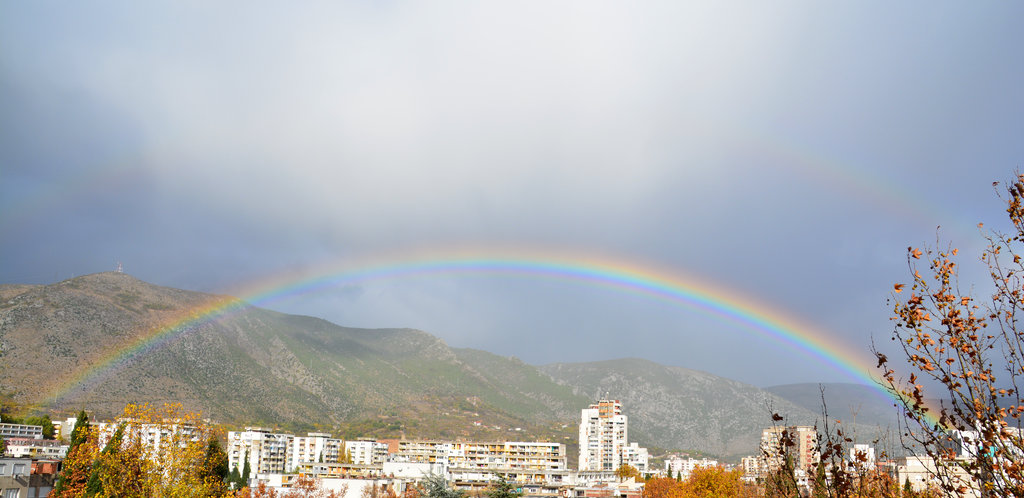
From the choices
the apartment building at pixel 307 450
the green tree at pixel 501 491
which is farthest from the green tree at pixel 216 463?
the apartment building at pixel 307 450

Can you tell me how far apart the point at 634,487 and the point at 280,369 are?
13105cm

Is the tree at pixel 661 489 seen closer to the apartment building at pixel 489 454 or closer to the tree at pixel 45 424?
the apartment building at pixel 489 454

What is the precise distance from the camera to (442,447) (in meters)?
130

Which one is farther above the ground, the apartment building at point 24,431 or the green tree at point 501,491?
the green tree at point 501,491

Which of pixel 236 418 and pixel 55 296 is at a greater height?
pixel 55 296

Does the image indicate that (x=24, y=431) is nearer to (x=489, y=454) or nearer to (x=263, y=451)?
(x=263, y=451)

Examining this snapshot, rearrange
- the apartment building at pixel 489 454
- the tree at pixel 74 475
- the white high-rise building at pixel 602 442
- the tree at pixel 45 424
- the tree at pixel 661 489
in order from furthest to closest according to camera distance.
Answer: the white high-rise building at pixel 602 442
the apartment building at pixel 489 454
the tree at pixel 45 424
the tree at pixel 661 489
the tree at pixel 74 475

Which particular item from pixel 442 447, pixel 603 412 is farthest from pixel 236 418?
pixel 603 412

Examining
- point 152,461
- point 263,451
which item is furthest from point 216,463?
point 263,451

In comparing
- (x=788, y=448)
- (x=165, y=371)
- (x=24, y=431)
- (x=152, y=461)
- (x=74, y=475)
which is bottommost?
(x=24, y=431)

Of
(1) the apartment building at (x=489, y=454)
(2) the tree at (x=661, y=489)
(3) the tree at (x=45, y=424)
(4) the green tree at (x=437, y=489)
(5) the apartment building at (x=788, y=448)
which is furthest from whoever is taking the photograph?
(1) the apartment building at (x=489, y=454)

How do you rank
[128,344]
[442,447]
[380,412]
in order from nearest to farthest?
[442,447], [128,344], [380,412]

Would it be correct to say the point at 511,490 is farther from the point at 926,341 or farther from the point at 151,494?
the point at 926,341

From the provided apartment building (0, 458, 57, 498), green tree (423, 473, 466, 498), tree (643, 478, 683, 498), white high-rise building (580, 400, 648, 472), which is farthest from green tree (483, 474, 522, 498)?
white high-rise building (580, 400, 648, 472)
